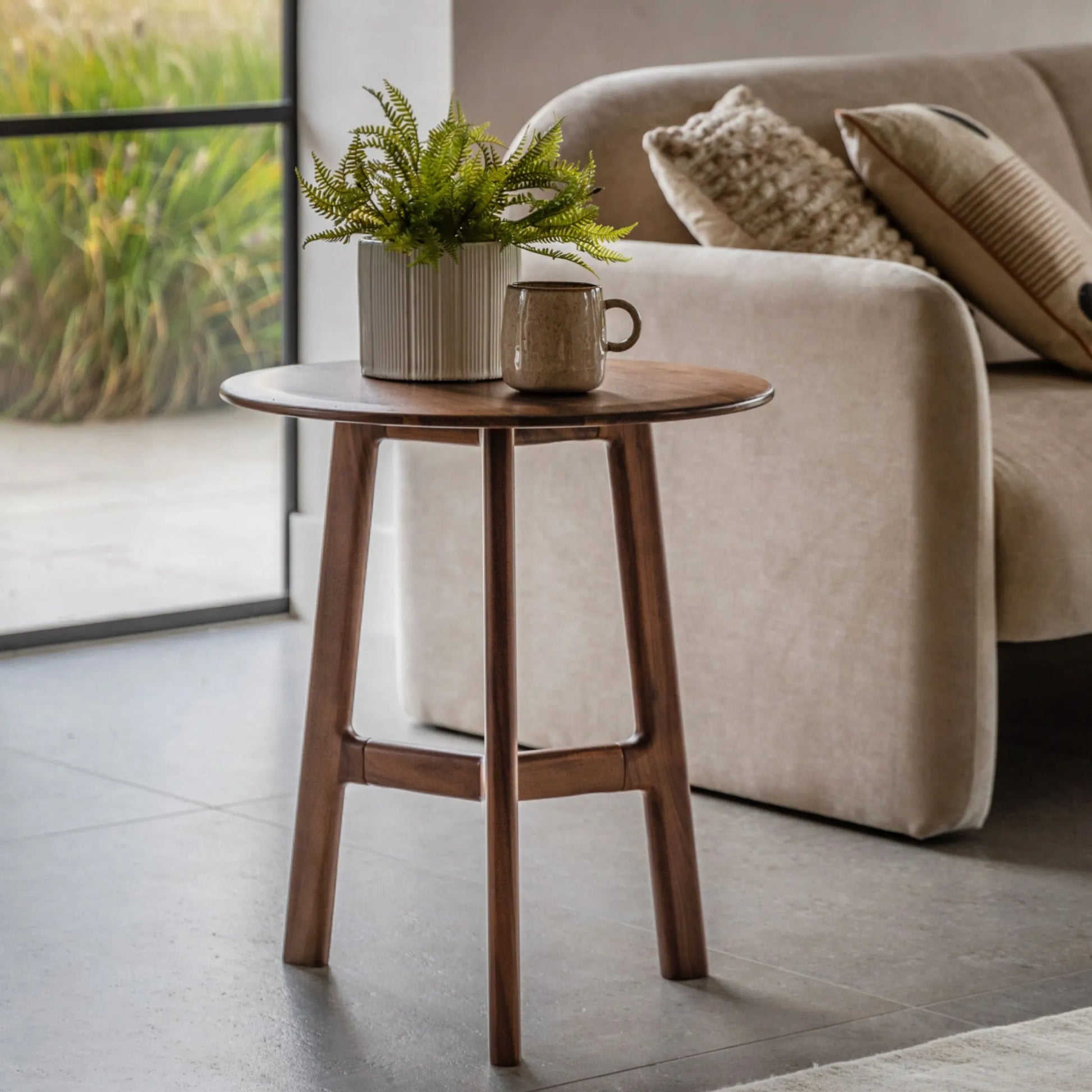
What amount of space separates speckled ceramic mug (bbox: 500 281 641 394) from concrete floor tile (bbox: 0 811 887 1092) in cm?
57

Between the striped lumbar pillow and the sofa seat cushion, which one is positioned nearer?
the sofa seat cushion

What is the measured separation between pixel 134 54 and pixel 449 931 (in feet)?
5.58

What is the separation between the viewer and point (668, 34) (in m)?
3.25

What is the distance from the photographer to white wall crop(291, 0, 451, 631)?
3088 millimetres

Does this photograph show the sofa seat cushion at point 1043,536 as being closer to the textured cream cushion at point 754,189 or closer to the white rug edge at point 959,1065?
the textured cream cushion at point 754,189

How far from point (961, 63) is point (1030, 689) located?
3.16ft

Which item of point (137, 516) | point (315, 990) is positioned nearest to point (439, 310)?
point (315, 990)

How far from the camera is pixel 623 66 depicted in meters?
3.20

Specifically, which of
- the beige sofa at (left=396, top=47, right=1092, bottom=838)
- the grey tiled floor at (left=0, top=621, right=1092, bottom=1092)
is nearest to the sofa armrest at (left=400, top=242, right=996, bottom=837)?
the beige sofa at (left=396, top=47, right=1092, bottom=838)

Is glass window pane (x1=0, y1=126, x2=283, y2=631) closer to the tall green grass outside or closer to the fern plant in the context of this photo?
the tall green grass outside

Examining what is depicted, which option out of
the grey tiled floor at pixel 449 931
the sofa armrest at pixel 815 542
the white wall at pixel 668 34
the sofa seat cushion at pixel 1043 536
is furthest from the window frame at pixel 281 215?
the sofa seat cushion at pixel 1043 536

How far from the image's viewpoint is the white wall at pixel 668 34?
3.05m

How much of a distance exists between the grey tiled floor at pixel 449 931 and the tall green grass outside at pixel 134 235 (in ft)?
2.22

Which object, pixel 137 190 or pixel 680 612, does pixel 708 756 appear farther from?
pixel 137 190
